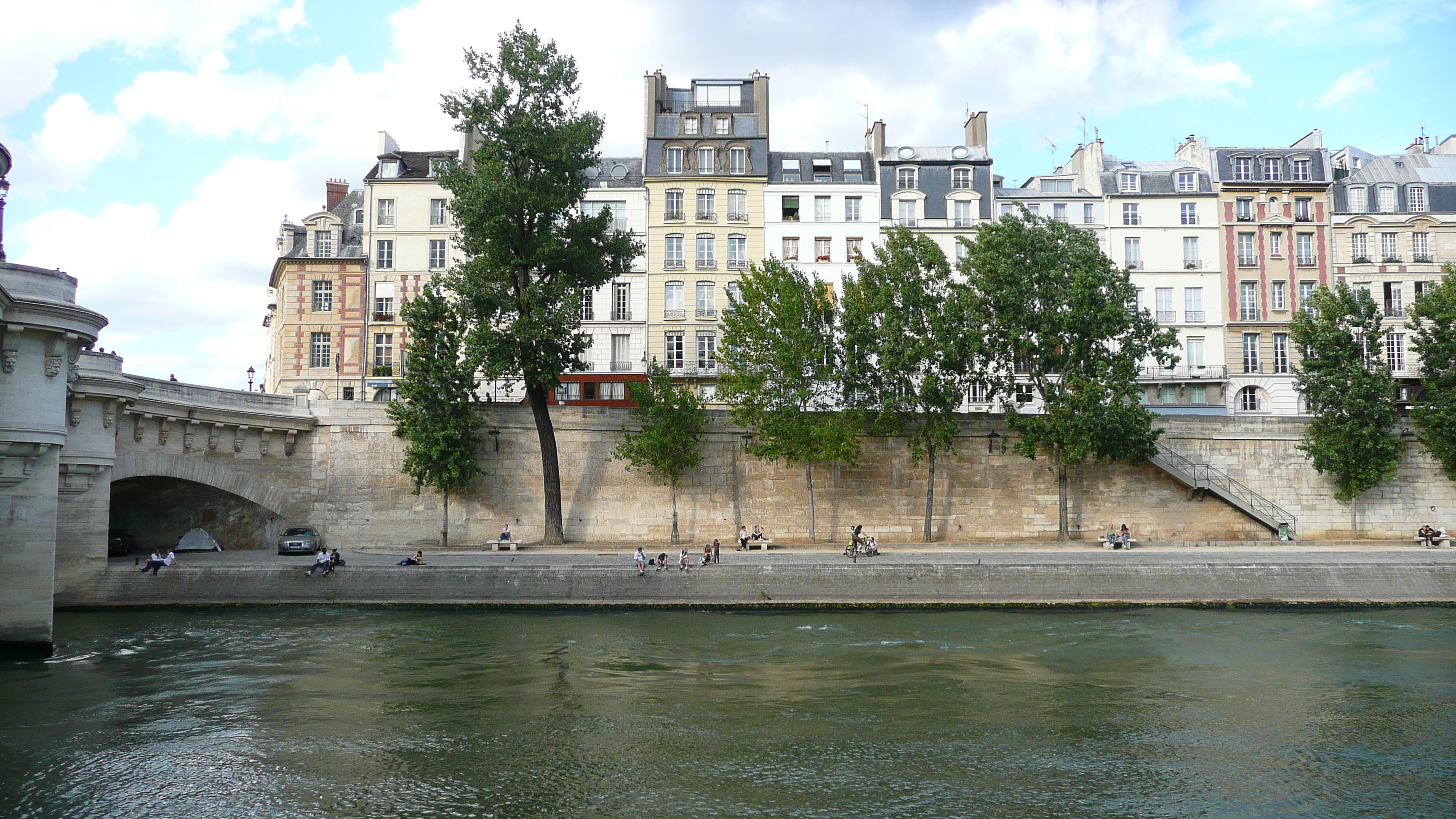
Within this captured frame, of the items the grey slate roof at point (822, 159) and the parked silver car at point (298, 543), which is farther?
the grey slate roof at point (822, 159)

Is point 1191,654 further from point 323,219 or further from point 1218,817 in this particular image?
point 323,219

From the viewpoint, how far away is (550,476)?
3534 centimetres

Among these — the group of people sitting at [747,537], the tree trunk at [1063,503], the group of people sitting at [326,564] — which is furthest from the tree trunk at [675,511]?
the tree trunk at [1063,503]

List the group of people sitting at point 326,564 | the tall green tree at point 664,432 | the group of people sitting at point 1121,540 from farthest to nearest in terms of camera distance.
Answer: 1. the tall green tree at point 664,432
2. the group of people sitting at point 1121,540
3. the group of people sitting at point 326,564

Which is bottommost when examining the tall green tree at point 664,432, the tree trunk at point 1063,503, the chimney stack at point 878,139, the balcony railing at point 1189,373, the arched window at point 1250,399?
the tree trunk at point 1063,503

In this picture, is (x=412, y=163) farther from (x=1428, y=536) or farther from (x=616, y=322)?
(x=1428, y=536)

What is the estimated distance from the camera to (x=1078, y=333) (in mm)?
35906

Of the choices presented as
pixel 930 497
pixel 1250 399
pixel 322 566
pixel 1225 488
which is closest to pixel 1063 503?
pixel 930 497

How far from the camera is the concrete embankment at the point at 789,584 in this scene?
29328 millimetres

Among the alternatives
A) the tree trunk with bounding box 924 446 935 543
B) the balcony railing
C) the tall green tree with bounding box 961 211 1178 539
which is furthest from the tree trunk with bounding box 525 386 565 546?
the balcony railing

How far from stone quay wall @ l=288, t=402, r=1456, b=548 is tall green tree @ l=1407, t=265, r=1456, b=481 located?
45.6 inches

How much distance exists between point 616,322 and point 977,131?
74.8ft

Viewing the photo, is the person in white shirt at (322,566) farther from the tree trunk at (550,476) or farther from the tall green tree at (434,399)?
the tree trunk at (550,476)

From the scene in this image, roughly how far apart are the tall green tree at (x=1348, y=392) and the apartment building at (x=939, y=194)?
16.2 meters
